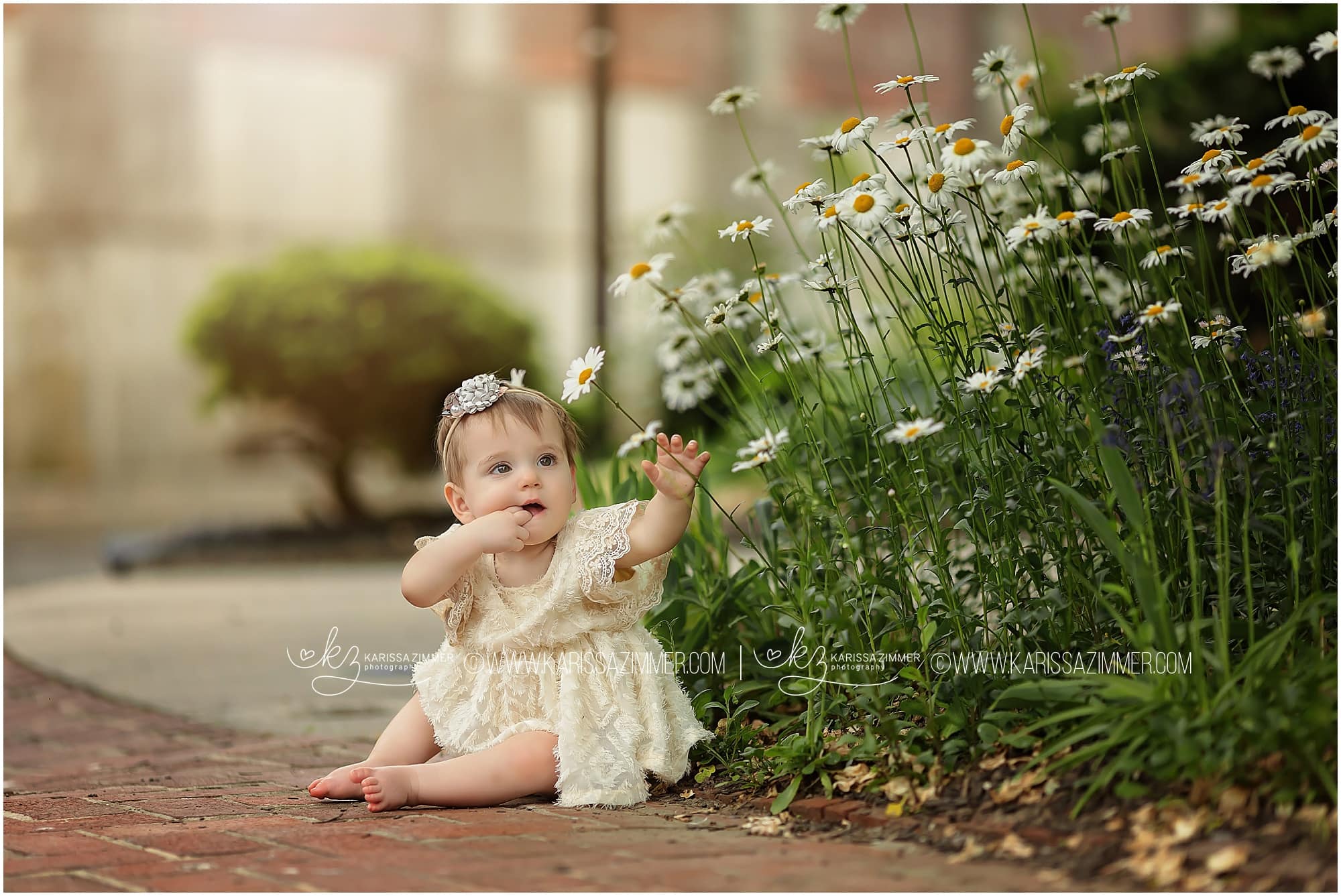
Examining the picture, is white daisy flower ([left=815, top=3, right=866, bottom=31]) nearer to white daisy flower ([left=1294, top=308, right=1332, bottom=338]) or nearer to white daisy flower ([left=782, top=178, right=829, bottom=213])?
white daisy flower ([left=782, top=178, right=829, bottom=213])

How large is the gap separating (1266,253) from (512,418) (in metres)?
1.36

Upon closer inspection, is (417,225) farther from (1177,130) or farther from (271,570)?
(1177,130)

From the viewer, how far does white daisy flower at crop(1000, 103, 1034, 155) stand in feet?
7.47

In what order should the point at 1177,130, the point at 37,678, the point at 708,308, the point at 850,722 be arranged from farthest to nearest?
the point at 1177,130 → the point at 37,678 → the point at 708,308 → the point at 850,722

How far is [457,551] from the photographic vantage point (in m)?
2.38

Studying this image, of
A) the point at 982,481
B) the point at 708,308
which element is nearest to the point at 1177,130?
the point at 708,308

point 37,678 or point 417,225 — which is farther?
point 417,225

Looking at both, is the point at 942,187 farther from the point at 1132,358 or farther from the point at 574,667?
the point at 574,667

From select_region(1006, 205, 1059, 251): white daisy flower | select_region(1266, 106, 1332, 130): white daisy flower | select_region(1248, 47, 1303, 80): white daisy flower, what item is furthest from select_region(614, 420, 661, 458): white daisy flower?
select_region(1248, 47, 1303, 80): white daisy flower

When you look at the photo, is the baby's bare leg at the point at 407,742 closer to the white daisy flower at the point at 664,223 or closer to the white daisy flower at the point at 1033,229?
the white daisy flower at the point at 664,223

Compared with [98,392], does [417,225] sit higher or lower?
higher

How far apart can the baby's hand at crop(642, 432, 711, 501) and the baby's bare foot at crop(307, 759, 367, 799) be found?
2.49 feet

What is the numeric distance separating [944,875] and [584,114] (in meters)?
11.4

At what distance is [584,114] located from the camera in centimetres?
1252
